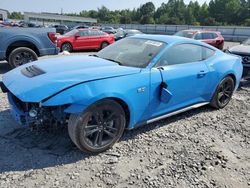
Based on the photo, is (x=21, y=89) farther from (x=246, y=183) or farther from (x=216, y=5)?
(x=216, y=5)

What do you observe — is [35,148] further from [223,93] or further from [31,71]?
[223,93]

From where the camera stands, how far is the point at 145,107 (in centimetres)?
351

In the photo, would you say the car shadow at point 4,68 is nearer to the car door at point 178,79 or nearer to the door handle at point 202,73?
the car door at point 178,79

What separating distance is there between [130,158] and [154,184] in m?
0.55

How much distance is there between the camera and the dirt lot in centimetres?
282

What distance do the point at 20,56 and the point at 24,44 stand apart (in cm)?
39

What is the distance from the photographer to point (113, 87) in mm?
3086

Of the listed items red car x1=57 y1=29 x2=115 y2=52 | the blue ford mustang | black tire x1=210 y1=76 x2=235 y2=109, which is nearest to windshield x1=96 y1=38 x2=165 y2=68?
the blue ford mustang

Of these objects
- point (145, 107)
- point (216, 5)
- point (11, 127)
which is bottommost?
point (11, 127)

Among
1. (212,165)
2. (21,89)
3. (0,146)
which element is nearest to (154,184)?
(212,165)

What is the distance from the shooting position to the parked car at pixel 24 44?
7168 millimetres

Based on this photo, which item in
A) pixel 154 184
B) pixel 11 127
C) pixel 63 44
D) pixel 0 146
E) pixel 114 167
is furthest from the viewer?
pixel 63 44

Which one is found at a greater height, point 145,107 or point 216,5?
point 216,5

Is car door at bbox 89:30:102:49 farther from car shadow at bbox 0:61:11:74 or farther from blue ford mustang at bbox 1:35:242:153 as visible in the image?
blue ford mustang at bbox 1:35:242:153
